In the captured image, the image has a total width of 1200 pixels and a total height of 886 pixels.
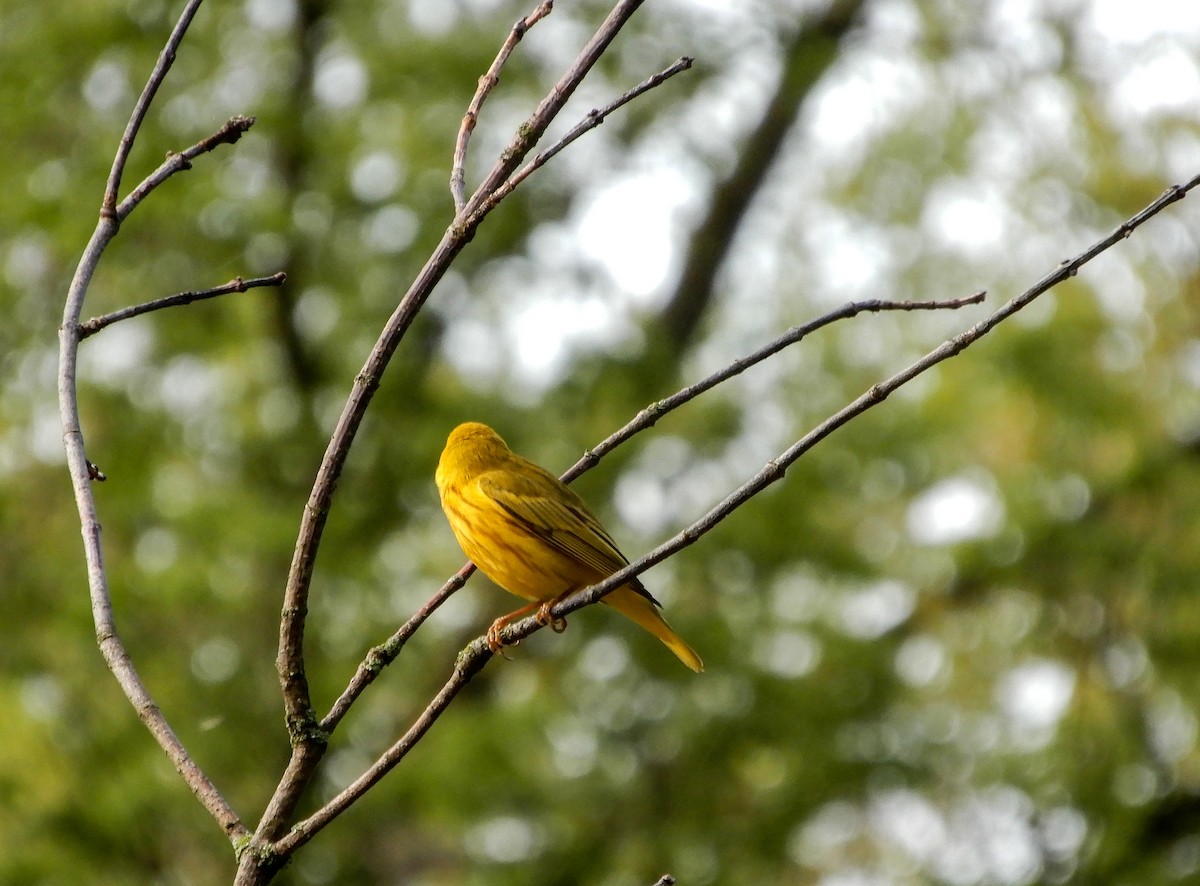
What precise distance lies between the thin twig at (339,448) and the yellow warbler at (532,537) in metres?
1.87

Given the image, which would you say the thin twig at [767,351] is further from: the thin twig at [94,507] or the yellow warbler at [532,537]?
the yellow warbler at [532,537]

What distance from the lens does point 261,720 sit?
10750 millimetres

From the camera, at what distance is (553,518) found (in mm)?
4605

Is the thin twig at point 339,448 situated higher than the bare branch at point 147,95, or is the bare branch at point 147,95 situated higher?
the bare branch at point 147,95

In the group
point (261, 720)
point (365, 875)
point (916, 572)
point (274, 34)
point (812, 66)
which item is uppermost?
point (274, 34)

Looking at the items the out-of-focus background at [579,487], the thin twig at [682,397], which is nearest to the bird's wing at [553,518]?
the thin twig at [682,397]

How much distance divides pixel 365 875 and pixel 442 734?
163 centimetres

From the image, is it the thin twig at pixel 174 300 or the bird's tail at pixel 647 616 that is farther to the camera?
the bird's tail at pixel 647 616

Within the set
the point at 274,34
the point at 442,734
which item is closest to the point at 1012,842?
the point at 442,734

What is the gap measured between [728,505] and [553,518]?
233cm

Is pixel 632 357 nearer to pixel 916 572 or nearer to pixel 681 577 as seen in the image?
pixel 681 577

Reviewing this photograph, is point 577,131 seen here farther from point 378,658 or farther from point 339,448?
point 378,658

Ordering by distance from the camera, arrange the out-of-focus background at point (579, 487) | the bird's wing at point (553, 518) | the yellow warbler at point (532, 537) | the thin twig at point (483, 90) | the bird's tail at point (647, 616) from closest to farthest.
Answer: the thin twig at point (483, 90), the yellow warbler at point (532, 537), the bird's wing at point (553, 518), the bird's tail at point (647, 616), the out-of-focus background at point (579, 487)

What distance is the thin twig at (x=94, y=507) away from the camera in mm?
2178
